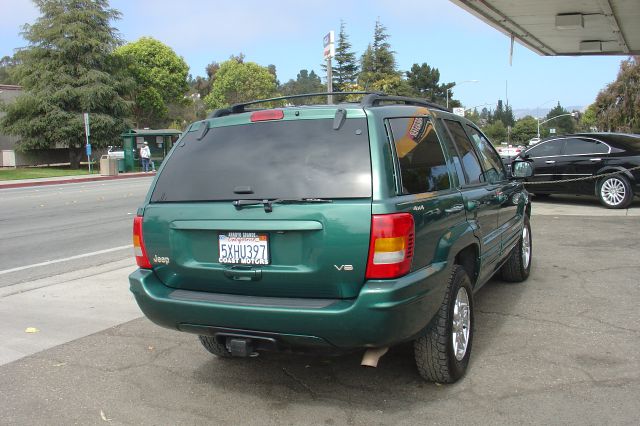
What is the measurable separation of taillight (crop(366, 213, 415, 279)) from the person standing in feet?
103

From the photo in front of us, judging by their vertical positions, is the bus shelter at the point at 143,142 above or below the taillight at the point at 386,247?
above

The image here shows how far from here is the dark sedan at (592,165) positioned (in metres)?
11.6

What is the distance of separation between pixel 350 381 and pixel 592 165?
33.5ft

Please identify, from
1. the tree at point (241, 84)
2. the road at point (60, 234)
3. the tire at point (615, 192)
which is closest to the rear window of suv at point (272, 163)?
the road at point (60, 234)

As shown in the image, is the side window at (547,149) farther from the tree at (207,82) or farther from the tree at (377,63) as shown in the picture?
the tree at (207,82)

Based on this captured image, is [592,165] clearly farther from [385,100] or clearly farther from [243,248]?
[243,248]

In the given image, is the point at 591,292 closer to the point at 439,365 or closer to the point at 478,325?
the point at 478,325

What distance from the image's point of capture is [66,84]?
3781cm

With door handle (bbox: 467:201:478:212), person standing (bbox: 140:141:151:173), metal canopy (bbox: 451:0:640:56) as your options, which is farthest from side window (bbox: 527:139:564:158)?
person standing (bbox: 140:141:151:173)

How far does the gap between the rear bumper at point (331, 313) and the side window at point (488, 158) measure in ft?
5.82

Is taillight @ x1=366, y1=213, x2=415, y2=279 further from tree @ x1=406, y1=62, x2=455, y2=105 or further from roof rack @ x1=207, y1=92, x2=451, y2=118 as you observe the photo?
tree @ x1=406, y1=62, x2=455, y2=105

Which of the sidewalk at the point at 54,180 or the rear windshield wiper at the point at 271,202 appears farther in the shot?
the sidewalk at the point at 54,180

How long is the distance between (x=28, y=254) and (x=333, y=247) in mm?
7104

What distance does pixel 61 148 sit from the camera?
141 ft
